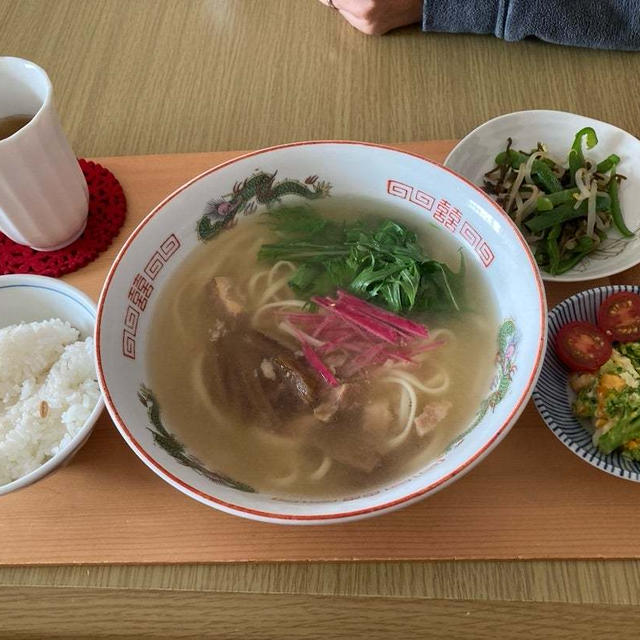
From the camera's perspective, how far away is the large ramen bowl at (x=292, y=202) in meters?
0.85

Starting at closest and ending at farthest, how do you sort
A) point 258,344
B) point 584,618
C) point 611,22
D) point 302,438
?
point 584,618 < point 302,438 < point 258,344 < point 611,22

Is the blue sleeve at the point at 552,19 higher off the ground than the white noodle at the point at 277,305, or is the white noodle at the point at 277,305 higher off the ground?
the blue sleeve at the point at 552,19

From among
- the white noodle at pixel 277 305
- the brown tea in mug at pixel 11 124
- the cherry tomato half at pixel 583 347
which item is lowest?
the white noodle at pixel 277 305

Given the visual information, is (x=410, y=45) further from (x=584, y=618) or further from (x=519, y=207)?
(x=584, y=618)

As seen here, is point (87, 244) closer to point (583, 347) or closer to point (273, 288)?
point (273, 288)

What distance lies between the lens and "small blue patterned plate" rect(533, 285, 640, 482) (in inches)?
39.3

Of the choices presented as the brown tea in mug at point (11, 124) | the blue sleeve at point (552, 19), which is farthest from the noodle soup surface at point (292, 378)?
the blue sleeve at point (552, 19)

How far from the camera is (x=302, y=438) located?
1.08 meters

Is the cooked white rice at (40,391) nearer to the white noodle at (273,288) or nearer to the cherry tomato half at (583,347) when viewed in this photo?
the white noodle at (273,288)

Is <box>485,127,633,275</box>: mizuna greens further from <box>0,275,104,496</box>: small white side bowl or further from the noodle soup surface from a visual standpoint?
<box>0,275,104,496</box>: small white side bowl

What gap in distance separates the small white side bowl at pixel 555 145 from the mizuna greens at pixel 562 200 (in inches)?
1.3

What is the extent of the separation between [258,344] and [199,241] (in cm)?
25

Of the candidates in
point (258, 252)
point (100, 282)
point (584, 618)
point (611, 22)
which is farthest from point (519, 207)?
point (100, 282)

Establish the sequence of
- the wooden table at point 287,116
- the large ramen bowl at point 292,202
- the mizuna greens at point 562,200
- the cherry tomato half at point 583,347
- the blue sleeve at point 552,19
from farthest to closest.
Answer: the blue sleeve at point 552,19
the mizuna greens at point 562,200
the cherry tomato half at point 583,347
the wooden table at point 287,116
the large ramen bowl at point 292,202
